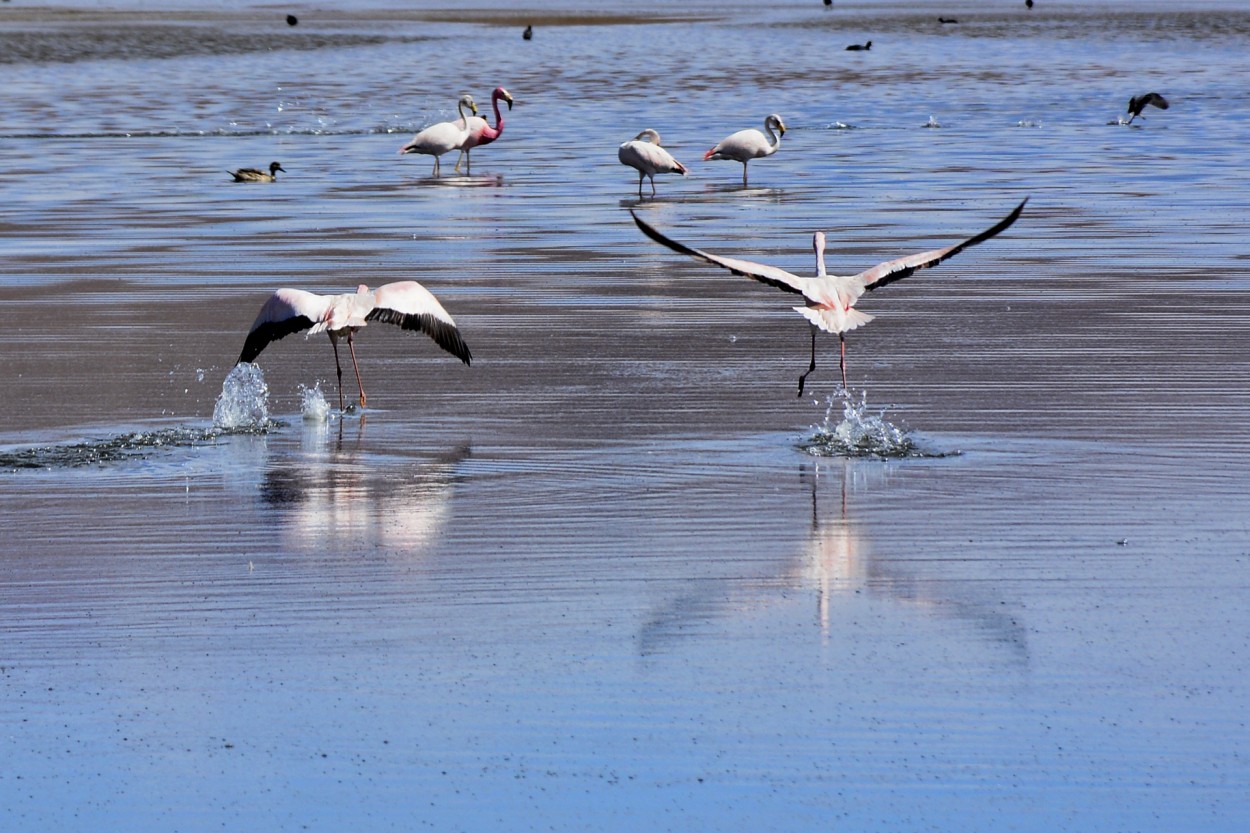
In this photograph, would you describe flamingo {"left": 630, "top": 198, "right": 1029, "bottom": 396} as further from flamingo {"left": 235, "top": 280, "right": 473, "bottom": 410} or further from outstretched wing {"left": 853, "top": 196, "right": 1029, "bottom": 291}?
flamingo {"left": 235, "top": 280, "right": 473, "bottom": 410}

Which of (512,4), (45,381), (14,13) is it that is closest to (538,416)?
(45,381)

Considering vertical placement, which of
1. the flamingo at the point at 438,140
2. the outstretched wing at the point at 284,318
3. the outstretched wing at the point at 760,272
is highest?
the flamingo at the point at 438,140

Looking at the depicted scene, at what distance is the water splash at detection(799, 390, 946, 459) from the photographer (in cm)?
1063

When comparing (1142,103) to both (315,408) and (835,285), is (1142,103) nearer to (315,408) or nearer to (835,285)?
(835,285)

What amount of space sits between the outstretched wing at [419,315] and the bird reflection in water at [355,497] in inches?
55.5

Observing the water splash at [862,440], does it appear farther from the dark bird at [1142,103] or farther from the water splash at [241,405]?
the dark bird at [1142,103]

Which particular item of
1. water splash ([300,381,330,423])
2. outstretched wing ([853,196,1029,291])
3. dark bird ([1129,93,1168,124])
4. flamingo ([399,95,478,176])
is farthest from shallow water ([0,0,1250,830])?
dark bird ([1129,93,1168,124])

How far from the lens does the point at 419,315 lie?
41.9ft

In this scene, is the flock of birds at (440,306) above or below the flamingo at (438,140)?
below

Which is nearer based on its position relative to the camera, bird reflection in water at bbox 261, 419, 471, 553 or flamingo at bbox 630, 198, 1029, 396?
bird reflection in water at bbox 261, 419, 471, 553

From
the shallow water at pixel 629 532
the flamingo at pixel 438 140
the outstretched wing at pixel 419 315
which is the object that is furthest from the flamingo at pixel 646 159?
the outstretched wing at pixel 419 315

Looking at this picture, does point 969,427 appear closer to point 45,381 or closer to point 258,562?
point 258,562

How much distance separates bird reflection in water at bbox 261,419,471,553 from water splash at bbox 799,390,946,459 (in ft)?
5.48

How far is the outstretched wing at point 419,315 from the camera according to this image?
12734mm
